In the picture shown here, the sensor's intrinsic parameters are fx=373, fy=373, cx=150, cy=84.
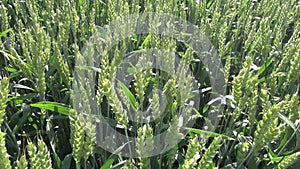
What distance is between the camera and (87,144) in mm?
814

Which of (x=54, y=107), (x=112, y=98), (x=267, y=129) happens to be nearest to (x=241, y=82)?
(x=267, y=129)

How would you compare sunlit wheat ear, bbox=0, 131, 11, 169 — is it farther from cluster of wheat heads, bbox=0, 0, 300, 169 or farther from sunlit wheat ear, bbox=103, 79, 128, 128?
sunlit wheat ear, bbox=103, 79, 128, 128

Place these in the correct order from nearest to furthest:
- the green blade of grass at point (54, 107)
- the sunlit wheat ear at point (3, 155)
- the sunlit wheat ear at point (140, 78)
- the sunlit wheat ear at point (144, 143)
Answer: the sunlit wheat ear at point (3, 155), the sunlit wheat ear at point (144, 143), the sunlit wheat ear at point (140, 78), the green blade of grass at point (54, 107)

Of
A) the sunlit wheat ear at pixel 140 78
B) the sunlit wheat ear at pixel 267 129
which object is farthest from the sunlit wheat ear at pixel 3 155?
the sunlit wheat ear at pixel 267 129

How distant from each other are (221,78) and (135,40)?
483mm

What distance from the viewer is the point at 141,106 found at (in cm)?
107

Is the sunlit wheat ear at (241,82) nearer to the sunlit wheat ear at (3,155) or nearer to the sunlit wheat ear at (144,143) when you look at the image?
the sunlit wheat ear at (144,143)

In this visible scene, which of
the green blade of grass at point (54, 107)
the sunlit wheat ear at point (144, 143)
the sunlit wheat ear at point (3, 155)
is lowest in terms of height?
the green blade of grass at point (54, 107)

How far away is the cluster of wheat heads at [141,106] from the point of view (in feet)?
2.74

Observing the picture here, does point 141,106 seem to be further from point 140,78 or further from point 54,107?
→ point 54,107

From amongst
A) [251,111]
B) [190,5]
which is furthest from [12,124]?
[190,5]

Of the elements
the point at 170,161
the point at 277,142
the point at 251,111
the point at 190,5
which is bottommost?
the point at 277,142

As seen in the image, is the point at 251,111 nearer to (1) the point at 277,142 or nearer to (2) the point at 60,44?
(1) the point at 277,142

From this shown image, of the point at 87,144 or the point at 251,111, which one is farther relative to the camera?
the point at 251,111
